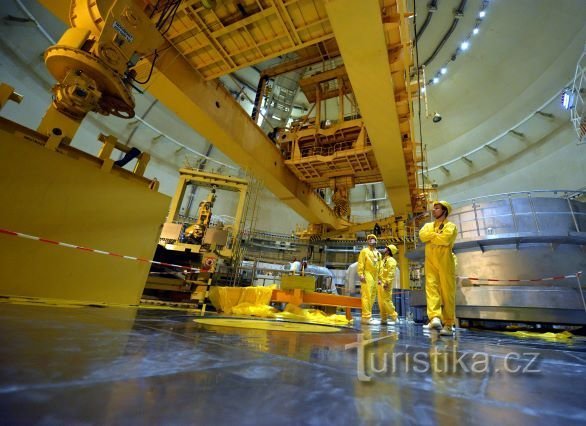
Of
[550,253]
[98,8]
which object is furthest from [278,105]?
[550,253]

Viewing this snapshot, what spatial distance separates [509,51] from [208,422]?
18785 mm

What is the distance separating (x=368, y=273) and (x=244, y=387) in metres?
5.98

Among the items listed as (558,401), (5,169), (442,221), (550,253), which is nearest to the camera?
(558,401)

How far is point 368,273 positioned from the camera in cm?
642

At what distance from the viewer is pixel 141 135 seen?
15305 millimetres

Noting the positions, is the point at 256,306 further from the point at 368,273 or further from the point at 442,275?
the point at 442,275

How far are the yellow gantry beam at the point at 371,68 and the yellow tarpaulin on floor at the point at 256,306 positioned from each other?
4.26 metres

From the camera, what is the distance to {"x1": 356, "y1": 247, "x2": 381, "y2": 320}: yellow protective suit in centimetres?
623

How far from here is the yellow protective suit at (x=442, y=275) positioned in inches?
163

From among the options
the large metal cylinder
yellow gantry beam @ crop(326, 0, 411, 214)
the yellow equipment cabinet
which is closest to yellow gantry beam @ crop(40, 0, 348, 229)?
the yellow equipment cabinet

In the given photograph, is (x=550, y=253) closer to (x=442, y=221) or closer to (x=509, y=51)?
(x=442, y=221)

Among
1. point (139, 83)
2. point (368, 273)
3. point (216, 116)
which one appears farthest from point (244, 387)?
point (216, 116)

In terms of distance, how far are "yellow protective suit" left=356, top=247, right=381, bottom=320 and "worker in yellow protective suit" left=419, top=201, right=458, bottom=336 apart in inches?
79.5

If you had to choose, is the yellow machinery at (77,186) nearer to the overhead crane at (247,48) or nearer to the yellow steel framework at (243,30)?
the overhead crane at (247,48)
